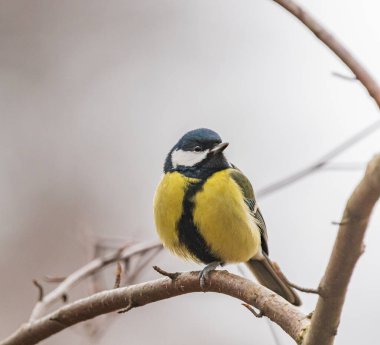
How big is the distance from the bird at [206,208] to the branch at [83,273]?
124 millimetres

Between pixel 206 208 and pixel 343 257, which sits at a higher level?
pixel 343 257

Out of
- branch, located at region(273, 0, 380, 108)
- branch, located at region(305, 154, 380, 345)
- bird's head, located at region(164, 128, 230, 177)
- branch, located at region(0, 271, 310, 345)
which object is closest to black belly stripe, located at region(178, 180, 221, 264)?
bird's head, located at region(164, 128, 230, 177)

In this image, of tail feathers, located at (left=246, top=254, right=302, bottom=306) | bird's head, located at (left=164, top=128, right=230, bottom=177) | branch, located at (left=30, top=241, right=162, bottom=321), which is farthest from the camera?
tail feathers, located at (left=246, top=254, right=302, bottom=306)

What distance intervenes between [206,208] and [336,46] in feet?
4.95

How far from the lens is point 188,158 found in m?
3.07

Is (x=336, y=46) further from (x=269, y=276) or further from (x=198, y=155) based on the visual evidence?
(x=269, y=276)

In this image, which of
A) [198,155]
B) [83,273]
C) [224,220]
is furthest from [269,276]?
[83,273]

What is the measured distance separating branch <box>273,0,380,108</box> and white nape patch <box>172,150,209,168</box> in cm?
164

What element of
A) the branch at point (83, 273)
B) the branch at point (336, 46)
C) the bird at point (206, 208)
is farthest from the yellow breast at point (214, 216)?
the branch at point (336, 46)

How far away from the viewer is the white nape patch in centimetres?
304

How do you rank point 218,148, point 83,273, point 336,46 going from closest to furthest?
1. point 336,46
2. point 83,273
3. point 218,148

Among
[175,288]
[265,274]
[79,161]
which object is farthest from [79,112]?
[175,288]

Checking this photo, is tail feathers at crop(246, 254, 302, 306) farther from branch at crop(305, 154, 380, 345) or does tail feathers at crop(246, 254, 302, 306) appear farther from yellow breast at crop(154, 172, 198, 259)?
branch at crop(305, 154, 380, 345)

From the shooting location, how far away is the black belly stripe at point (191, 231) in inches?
111
